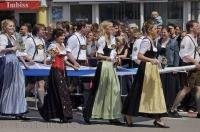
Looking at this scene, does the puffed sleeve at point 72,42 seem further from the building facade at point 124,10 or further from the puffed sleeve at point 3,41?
the building facade at point 124,10

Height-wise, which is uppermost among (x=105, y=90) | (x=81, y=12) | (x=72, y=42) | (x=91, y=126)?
(x=81, y=12)

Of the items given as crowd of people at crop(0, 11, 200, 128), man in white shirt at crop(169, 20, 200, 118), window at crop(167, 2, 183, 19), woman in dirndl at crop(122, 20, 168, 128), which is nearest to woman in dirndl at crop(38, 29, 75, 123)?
crowd of people at crop(0, 11, 200, 128)

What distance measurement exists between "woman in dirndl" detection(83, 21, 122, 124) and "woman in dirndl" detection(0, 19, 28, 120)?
1.27 m

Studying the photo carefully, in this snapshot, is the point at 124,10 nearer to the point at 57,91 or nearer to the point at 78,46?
the point at 78,46

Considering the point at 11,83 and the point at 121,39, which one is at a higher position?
the point at 121,39

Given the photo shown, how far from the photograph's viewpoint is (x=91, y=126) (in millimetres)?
10812

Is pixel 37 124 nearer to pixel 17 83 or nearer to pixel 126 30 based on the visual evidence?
pixel 17 83

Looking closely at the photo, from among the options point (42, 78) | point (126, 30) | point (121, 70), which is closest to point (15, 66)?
point (42, 78)

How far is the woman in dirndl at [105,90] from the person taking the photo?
427 inches

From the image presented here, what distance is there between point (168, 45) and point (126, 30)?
77.2 inches

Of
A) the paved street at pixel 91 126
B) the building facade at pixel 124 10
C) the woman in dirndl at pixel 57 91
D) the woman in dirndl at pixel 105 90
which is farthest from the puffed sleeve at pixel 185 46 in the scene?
the building facade at pixel 124 10

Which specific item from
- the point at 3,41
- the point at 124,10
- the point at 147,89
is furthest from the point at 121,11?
the point at 147,89

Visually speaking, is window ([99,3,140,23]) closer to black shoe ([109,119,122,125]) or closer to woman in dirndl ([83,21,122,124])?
woman in dirndl ([83,21,122,124])

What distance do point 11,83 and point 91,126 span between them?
66.6 inches
